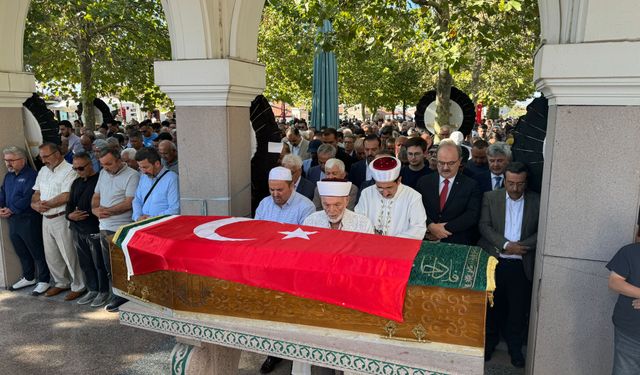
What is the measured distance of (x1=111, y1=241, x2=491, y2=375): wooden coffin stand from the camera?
91.4 inches

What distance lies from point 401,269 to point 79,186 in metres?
4.09

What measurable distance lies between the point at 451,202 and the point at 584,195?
115cm

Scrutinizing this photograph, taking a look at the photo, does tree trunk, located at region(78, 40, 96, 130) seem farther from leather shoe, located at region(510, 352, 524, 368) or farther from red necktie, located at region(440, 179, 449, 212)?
leather shoe, located at region(510, 352, 524, 368)

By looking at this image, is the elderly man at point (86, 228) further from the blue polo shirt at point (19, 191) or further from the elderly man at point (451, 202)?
the elderly man at point (451, 202)

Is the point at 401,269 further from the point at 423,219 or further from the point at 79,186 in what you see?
the point at 79,186

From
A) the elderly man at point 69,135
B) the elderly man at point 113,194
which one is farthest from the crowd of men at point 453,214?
the elderly man at point 69,135

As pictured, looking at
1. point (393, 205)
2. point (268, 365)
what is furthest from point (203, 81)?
point (268, 365)

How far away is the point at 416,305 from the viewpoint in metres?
2.39

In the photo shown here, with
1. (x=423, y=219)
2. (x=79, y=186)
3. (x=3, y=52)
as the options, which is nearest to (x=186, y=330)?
(x=423, y=219)

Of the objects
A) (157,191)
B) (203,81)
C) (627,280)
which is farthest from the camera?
(157,191)

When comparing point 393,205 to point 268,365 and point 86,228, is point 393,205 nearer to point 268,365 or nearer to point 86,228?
point 268,365

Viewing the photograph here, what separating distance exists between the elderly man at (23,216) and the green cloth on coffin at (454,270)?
16.0 ft

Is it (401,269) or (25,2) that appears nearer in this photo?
(401,269)

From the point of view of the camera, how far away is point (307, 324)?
2.62 meters
